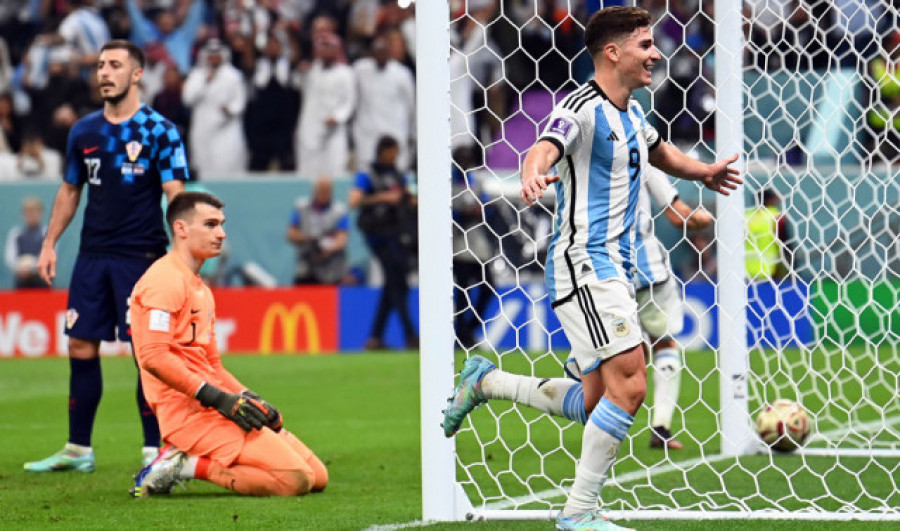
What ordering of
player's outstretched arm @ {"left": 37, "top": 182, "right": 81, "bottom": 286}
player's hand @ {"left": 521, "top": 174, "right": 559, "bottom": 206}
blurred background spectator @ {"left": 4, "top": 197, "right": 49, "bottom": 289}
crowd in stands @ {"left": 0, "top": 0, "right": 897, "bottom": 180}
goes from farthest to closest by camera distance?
blurred background spectator @ {"left": 4, "top": 197, "right": 49, "bottom": 289} < crowd in stands @ {"left": 0, "top": 0, "right": 897, "bottom": 180} < player's outstretched arm @ {"left": 37, "top": 182, "right": 81, "bottom": 286} < player's hand @ {"left": 521, "top": 174, "right": 559, "bottom": 206}

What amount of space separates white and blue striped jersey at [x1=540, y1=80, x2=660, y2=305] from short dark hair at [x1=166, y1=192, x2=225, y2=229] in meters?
1.91

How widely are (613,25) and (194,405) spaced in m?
2.47

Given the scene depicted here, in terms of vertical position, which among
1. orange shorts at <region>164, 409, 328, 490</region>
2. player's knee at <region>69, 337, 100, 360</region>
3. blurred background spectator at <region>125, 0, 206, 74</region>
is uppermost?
blurred background spectator at <region>125, 0, 206, 74</region>

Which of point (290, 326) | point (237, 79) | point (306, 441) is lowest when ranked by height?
point (290, 326)

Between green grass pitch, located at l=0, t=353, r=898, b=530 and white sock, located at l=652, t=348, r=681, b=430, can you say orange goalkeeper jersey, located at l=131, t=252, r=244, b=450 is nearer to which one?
green grass pitch, located at l=0, t=353, r=898, b=530

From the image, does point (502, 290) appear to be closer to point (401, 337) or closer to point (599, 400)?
point (401, 337)

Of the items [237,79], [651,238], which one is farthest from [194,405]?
[237,79]

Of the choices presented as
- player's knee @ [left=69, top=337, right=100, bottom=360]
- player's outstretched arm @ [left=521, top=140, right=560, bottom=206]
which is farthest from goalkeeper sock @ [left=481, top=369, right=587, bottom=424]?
player's knee @ [left=69, top=337, right=100, bottom=360]

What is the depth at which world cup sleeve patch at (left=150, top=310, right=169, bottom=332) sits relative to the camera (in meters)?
5.84

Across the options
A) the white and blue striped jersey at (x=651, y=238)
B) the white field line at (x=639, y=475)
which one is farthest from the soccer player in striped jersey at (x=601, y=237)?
the white and blue striped jersey at (x=651, y=238)

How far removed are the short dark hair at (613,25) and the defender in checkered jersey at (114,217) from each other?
2.67 meters

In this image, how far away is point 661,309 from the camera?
748 cm

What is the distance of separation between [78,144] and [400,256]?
8519mm

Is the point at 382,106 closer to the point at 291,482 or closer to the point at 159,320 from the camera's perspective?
the point at 159,320
